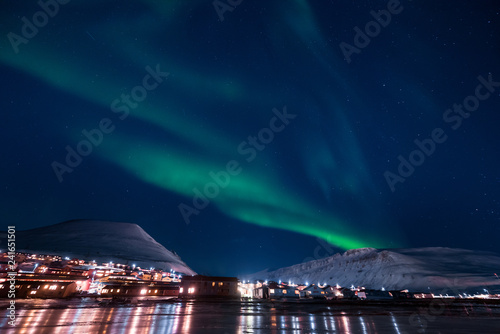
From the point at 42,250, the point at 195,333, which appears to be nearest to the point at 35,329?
the point at 195,333

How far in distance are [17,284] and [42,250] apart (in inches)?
7438

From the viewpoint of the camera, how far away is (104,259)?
18638 centimetres

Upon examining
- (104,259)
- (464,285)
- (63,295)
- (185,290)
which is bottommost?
(63,295)

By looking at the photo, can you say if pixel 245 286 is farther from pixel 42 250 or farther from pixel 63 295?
pixel 42 250

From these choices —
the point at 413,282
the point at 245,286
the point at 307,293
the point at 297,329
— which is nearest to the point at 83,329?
the point at 297,329

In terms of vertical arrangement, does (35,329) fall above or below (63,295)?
below

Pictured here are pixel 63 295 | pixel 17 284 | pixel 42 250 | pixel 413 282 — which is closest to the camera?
pixel 17 284

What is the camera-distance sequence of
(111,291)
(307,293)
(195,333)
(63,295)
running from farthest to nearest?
(307,293), (111,291), (63,295), (195,333)

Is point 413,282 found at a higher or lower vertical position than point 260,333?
higher

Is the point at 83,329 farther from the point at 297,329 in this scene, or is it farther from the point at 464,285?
the point at 464,285

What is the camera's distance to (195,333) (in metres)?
16.0

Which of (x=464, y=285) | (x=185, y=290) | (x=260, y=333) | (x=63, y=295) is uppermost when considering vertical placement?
(x=464, y=285)

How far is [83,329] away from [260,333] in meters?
12.2

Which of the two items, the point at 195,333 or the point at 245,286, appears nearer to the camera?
the point at 195,333
